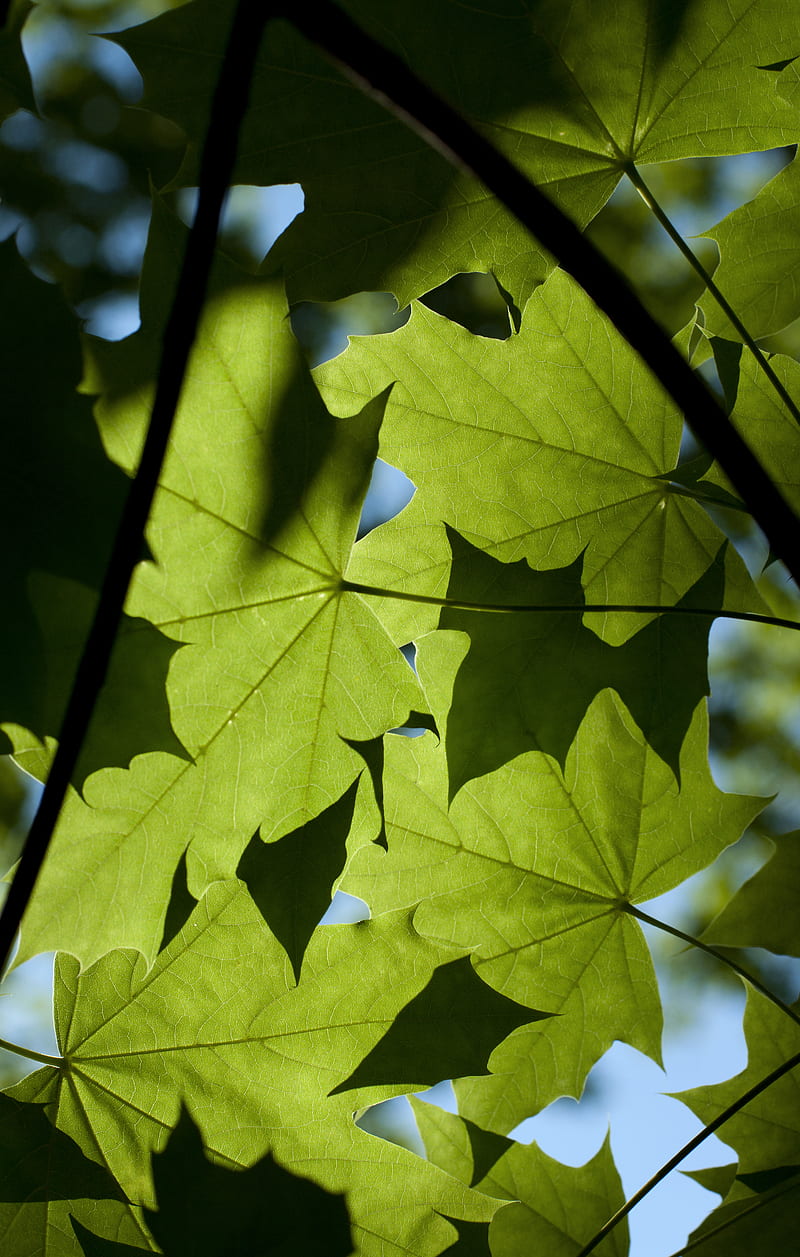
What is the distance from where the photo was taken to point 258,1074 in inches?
46.0

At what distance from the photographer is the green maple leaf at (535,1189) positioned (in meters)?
1.30

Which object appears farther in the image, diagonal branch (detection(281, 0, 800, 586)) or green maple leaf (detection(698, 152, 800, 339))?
green maple leaf (detection(698, 152, 800, 339))

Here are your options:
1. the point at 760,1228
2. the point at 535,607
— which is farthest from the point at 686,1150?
the point at 535,607

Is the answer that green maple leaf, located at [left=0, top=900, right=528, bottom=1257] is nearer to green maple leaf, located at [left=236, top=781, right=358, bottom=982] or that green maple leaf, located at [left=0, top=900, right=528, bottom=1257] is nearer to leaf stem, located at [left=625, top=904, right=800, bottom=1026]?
green maple leaf, located at [left=236, top=781, right=358, bottom=982]

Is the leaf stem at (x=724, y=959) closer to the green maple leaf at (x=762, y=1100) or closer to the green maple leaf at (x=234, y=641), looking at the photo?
the green maple leaf at (x=762, y=1100)

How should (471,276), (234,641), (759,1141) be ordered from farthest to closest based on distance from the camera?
(471,276), (759,1141), (234,641)

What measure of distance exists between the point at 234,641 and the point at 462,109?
67 cm

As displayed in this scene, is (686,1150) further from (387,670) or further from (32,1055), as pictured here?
(32,1055)

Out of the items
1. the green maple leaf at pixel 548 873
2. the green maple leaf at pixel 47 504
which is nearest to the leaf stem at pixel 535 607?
the green maple leaf at pixel 548 873

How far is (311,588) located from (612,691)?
1.38 ft

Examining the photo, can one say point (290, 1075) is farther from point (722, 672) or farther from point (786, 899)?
point (722, 672)

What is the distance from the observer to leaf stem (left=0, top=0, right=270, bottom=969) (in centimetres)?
56

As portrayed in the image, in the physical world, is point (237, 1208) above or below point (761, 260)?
below

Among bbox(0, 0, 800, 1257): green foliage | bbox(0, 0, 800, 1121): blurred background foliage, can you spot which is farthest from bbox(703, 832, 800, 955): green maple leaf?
bbox(0, 0, 800, 1121): blurred background foliage
